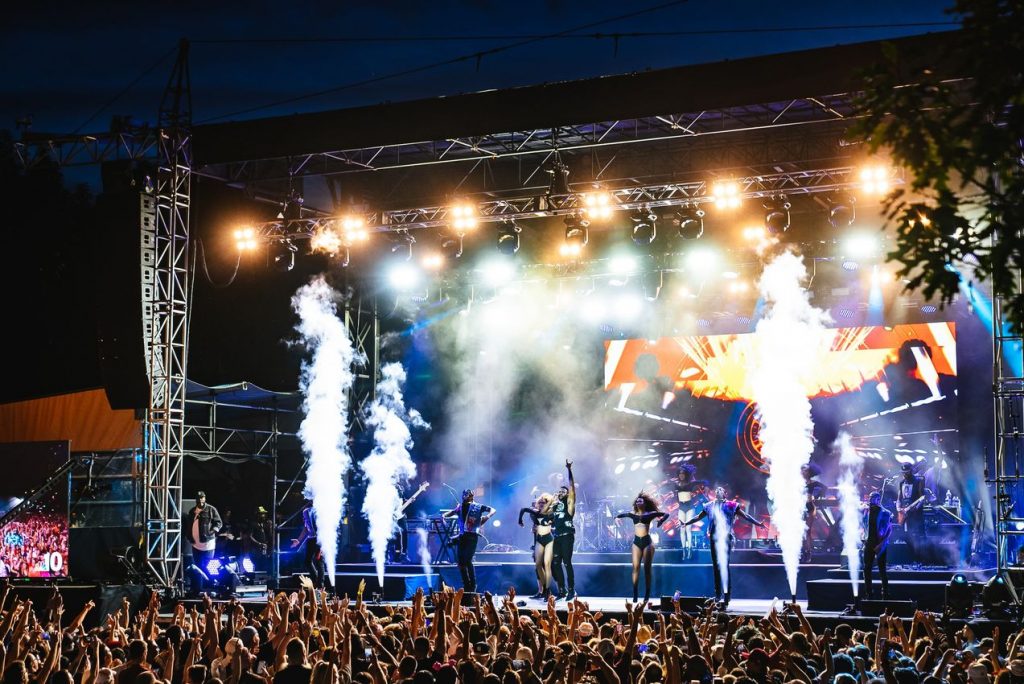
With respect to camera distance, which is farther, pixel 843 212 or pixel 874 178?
pixel 843 212

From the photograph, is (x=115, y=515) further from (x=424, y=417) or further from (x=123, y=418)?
(x=424, y=417)

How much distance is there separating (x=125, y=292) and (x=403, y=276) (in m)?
6.94

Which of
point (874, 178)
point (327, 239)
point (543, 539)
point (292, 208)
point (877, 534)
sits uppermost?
point (292, 208)

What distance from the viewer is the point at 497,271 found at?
23156 millimetres

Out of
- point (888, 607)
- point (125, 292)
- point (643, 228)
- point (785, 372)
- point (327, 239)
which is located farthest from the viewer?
point (785, 372)

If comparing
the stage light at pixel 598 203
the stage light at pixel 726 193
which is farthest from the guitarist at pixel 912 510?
the stage light at pixel 598 203

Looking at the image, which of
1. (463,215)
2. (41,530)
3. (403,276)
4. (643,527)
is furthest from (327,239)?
(643,527)

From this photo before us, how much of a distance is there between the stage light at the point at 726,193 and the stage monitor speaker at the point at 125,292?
8858 millimetres

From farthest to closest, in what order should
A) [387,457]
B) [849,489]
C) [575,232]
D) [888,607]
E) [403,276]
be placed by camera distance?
[387,457], [403,276], [849,489], [575,232], [888,607]

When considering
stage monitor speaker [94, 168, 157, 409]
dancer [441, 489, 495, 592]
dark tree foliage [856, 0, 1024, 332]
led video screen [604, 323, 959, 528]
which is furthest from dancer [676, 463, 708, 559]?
dark tree foliage [856, 0, 1024, 332]

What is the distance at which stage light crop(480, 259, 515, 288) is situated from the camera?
22.8 metres

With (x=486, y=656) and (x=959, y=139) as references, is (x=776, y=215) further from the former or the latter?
(x=959, y=139)

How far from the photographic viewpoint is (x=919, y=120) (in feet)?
13.9

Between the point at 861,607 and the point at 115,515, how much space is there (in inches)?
474
